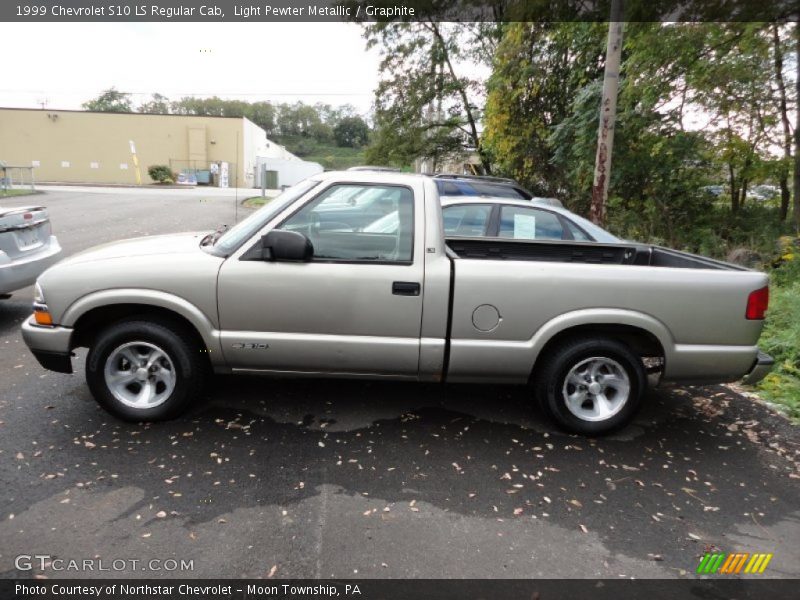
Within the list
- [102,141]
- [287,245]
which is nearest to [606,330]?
[287,245]

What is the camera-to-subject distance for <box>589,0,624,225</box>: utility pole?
8.79 meters

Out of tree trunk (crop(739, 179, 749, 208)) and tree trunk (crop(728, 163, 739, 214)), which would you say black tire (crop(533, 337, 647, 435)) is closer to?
tree trunk (crop(728, 163, 739, 214))

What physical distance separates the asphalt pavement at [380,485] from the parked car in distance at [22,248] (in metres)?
1.35

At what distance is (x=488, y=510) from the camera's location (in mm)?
3029

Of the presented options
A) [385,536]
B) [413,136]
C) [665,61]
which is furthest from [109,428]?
[413,136]

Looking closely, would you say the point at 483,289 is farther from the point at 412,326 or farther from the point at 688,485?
the point at 688,485

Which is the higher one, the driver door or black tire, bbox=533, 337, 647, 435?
the driver door

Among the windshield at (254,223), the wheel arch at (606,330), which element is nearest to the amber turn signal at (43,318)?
the windshield at (254,223)

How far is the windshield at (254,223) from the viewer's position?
3742mm

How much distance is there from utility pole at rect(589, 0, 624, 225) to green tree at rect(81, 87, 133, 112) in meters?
98.9

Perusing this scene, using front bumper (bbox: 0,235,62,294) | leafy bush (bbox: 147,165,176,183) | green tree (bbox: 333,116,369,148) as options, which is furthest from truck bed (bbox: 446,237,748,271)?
A: green tree (bbox: 333,116,369,148)

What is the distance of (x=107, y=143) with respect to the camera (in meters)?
47.0

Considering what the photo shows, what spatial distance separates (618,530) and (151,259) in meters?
3.42

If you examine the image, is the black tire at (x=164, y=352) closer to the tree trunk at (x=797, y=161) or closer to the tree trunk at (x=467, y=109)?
the tree trunk at (x=797, y=161)
